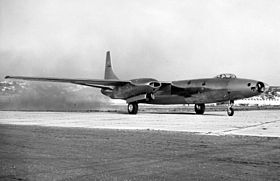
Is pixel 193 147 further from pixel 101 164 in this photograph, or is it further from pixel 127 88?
pixel 127 88

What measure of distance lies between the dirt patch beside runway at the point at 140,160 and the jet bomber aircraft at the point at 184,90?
14315 mm

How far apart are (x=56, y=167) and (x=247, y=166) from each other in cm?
318

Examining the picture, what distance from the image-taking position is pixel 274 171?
5.20m

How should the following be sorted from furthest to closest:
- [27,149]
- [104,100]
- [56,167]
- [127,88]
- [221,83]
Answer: [104,100] → [127,88] → [221,83] → [27,149] → [56,167]

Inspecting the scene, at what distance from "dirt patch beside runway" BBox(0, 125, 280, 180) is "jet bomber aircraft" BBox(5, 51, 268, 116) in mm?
14315

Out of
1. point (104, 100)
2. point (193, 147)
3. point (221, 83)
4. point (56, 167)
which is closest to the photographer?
point (56, 167)

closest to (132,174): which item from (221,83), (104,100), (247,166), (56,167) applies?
(56,167)

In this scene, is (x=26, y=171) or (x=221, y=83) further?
(x=221, y=83)

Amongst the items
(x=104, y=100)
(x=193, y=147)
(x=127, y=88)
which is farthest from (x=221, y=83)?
(x=104, y=100)

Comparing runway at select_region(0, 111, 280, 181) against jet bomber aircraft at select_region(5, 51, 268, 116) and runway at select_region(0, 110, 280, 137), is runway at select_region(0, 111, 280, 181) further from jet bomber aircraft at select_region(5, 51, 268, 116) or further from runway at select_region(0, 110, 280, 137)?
jet bomber aircraft at select_region(5, 51, 268, 116)

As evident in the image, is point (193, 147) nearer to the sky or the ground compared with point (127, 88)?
nearer to the ground

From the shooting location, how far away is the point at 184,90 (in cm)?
2641

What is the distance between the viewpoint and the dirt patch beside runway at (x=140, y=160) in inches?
196

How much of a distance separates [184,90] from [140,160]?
67.5ft
